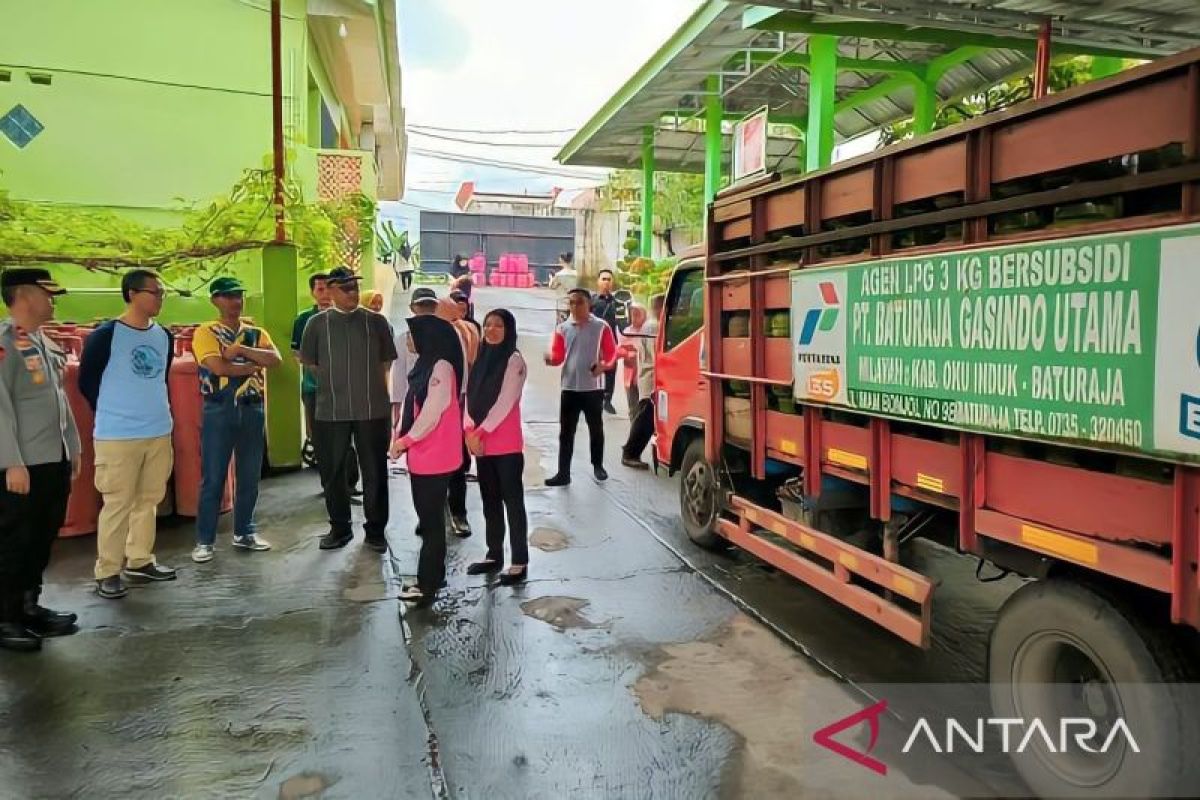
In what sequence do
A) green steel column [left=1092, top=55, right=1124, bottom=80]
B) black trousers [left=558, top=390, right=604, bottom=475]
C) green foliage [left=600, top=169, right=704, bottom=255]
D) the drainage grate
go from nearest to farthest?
black trousers [left=558, top=390, right=604, bottom=475]
the drainage grate
green steel column [left=1092, top=55, right=1124, bottom=80]
green foliage [left=600, top=169, right=704, bottom=255]

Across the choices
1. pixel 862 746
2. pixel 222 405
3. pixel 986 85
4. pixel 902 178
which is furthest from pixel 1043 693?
pixel 986 85

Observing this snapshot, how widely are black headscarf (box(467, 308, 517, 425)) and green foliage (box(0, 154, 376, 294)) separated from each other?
3.73 meters

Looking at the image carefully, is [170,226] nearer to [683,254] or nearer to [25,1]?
[25,1]

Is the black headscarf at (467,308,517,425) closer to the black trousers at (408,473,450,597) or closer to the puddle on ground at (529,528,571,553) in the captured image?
the black trousers at (408,473,450,597)

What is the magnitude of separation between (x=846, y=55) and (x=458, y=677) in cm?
996

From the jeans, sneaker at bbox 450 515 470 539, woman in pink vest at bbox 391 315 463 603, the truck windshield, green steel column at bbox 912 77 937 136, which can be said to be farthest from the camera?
green steel column at bbox 912 77 937 136

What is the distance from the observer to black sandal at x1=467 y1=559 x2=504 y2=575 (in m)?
5.03

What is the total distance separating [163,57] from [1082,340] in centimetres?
937

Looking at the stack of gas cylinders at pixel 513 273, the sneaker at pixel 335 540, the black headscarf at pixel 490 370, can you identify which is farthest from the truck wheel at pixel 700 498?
the stack of gas cylinders at pixel 513 273

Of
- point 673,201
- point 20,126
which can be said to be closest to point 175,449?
point 20,126

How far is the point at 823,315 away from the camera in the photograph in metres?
3.88

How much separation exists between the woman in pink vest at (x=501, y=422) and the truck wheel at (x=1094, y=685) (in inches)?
→ 107

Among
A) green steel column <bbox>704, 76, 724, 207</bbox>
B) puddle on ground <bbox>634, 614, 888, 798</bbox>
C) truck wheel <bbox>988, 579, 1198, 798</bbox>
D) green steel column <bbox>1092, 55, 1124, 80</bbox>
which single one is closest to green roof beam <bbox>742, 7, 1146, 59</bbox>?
green steel column <bbox>1092, 55, 1124, 80</bbox>

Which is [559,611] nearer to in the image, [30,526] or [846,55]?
[30,526]
